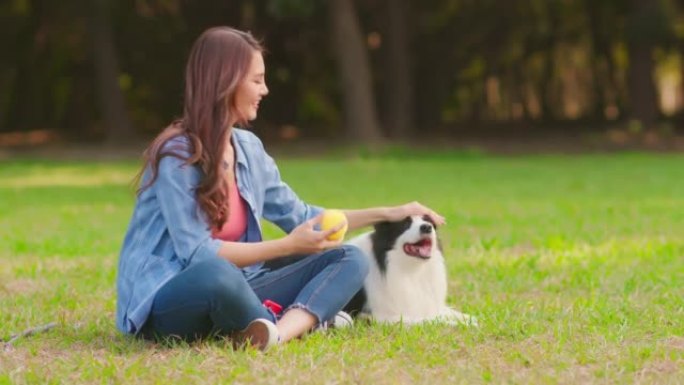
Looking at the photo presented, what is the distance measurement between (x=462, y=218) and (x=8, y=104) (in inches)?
986

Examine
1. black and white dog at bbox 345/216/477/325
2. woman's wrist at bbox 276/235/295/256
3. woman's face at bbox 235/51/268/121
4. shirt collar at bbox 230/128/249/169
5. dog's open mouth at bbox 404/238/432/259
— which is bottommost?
black and white dog at bbox 345/216/477/325

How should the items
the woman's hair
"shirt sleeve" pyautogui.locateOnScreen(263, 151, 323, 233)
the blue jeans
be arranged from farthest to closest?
1. "shirt sleeve" pyautogui.locateOnScreen(263, 151, 323, 233)
2. the woman's hair
3. the blue jeans

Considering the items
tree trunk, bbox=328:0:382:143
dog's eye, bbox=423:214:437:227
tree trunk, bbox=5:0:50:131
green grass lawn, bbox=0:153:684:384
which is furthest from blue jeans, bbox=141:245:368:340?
tree trunk, bbox=5:0:50:131

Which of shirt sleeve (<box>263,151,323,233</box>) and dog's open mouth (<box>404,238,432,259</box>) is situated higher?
shirt sleeve (<box>263,151,323,233</box>)

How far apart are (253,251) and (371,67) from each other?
25570 mm

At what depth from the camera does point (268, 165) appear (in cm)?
570

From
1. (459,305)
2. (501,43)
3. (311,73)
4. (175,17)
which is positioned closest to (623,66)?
(501,43)

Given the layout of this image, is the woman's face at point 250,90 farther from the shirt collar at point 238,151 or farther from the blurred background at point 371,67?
the blurred background at point 371,67

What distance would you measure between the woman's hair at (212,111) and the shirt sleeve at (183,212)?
1.3 inches

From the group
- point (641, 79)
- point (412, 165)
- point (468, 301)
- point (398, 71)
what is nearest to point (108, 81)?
point (398, 71)

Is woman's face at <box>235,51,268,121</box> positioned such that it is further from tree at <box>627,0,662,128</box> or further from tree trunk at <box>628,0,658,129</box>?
tree trunk at <box>628,0,658,129</box>

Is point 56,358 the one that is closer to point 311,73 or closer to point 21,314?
point 21,314

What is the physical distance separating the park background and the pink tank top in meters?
0.48

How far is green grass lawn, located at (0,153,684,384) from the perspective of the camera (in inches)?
189
